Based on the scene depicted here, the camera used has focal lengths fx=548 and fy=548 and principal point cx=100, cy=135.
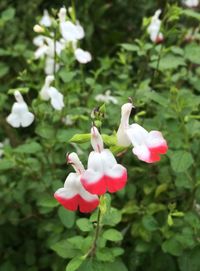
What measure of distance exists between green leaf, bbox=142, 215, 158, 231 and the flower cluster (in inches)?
17.2

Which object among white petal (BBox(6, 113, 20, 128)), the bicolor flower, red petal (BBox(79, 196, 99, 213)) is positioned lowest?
white petal (BBox(6, 113, 20, 128))

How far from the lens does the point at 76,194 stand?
3.80 feet

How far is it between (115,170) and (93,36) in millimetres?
2191

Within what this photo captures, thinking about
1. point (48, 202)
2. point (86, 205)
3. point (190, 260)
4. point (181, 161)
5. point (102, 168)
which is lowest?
point (190, 260)

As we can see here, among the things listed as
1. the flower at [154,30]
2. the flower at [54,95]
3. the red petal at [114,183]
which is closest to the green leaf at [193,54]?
the flower at [154,30]

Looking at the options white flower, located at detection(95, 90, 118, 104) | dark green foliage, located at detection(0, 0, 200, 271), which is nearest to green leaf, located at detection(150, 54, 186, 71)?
dark green foliage, located at detection(0, 0, 200, 271)

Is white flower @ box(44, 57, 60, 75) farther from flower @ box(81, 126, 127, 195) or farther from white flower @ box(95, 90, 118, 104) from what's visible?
flower @ box(81, 126, 127, 195)

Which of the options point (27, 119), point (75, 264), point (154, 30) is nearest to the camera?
point (75, 264)

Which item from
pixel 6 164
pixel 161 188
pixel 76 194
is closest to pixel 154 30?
pixel 161 188

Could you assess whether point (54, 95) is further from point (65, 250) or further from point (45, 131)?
point (65, 250)

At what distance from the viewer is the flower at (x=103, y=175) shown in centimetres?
107

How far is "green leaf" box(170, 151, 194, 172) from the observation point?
1510mm

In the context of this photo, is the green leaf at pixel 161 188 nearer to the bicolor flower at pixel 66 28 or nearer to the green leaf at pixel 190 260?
the green leaf at pixel 190 260

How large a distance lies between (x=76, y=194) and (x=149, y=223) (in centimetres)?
47
